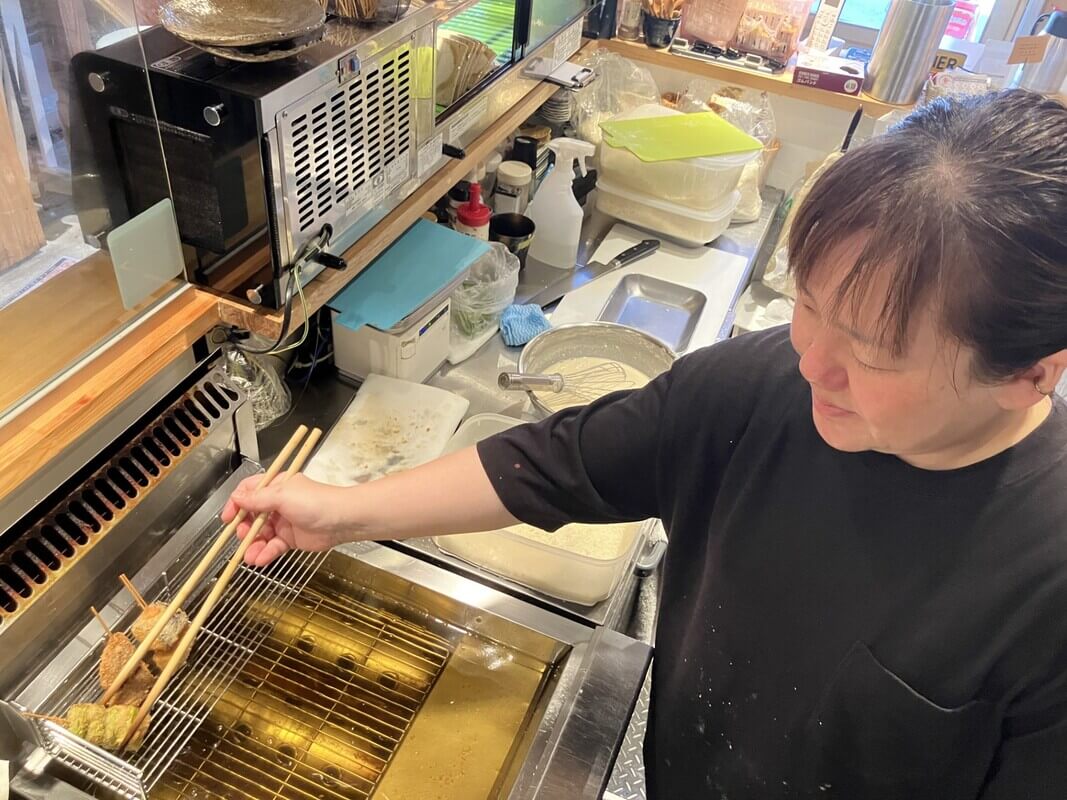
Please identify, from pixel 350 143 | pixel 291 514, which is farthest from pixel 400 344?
pixel 291 514

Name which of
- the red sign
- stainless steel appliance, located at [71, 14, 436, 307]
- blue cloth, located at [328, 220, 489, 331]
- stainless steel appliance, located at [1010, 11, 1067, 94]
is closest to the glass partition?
stainless steel appliance, located at [71, 14, 436, 307]

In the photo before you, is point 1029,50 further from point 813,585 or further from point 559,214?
point 813,585

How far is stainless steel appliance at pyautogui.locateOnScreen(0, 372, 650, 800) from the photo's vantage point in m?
0.85

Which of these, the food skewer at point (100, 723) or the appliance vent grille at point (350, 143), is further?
the appliance vent grille at point (350, 143)

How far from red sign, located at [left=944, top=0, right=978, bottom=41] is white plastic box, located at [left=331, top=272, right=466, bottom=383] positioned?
162cm

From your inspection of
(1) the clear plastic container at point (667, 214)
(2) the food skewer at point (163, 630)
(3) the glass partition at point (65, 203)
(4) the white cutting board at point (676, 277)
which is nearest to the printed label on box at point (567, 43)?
(1) the clear plastic container at point (667, 214)

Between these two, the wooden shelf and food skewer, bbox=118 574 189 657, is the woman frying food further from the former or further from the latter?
the wooden shelf

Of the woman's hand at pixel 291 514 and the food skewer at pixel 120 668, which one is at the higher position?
the woman's hand at pixel 291 514

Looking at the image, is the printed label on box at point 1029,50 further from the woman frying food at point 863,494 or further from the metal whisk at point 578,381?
the woman frying food at point 863,494

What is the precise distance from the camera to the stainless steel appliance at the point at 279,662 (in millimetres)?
855

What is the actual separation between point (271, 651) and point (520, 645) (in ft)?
1.02

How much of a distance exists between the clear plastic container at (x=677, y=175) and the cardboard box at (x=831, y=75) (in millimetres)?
317

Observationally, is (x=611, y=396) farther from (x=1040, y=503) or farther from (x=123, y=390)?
(x=123, y=390)

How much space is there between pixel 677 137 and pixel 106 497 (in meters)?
1.39
